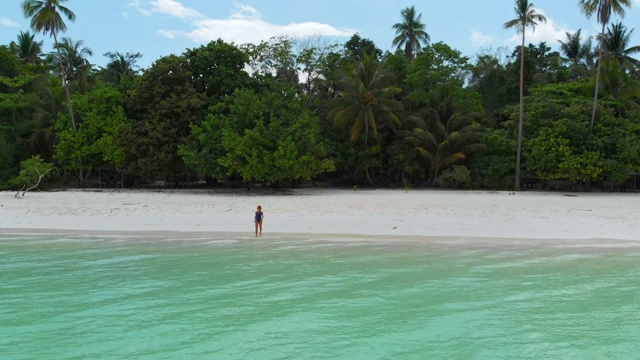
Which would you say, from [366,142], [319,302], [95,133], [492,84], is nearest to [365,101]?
[366,142]

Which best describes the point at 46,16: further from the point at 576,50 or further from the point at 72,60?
the point at 576,50

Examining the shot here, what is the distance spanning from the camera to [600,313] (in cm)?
799

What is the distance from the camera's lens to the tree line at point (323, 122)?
29.5 meters

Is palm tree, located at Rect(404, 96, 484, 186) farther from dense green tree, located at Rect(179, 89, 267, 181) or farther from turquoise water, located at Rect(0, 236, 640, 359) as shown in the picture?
turquoise water, located at Rect(0, 236, 640, 359)

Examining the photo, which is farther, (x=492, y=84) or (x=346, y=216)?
(x=492, y=84)

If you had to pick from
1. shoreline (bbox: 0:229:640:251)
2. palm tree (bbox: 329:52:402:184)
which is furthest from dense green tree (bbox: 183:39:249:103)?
shoreline (bbox: 0:229:640:251)

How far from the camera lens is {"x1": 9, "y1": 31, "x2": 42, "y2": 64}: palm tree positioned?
144 ft

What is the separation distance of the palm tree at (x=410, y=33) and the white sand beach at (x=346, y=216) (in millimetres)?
26916

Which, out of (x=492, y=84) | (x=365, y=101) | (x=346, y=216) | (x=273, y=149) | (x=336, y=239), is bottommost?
(x=336, y=239)

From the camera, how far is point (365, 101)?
1319 inches

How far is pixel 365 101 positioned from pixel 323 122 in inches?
174

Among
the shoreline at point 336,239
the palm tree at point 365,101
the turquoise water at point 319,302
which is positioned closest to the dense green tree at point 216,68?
the palm tree at point 365,101

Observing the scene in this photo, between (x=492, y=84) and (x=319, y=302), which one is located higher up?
(x=492, y=84)

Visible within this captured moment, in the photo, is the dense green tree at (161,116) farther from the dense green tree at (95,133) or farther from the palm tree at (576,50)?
the palm tree at (576,50)
